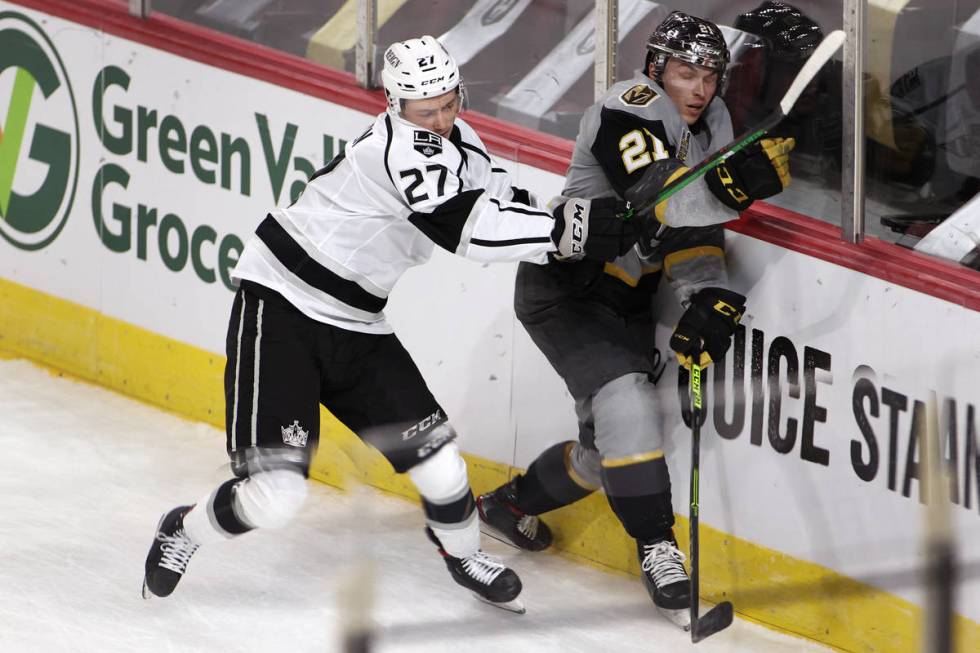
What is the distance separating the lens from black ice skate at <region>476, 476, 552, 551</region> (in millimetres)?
4027

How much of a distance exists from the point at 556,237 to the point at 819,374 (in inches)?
25.0

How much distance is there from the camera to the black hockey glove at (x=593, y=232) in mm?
3355

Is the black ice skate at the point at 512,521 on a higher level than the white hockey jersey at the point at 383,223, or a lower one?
lower

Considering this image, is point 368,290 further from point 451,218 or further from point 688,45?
point 688,45

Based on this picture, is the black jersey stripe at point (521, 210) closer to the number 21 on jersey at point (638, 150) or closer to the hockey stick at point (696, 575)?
the number 21 on jersey at point (638, 150)

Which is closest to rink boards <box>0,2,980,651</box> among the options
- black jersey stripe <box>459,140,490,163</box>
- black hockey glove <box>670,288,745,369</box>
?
black hockey glove <box>670,288,745,369</box>

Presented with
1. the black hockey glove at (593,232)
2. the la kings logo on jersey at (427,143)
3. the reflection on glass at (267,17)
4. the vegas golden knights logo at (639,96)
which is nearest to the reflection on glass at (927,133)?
the vegas golden knights logo at (639,96)

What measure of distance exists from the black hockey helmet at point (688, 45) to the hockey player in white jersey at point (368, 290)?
0.35 m

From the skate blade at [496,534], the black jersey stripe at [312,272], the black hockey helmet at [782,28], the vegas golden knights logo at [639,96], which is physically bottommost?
the skate blade at [496,534]

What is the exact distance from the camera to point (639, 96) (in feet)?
11.5

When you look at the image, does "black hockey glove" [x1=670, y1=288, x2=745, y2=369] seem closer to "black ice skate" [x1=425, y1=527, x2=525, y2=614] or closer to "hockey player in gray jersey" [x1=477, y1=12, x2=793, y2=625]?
"hockey player in gray jersey" [x1=477, y1=12, x2=793, y2=625]

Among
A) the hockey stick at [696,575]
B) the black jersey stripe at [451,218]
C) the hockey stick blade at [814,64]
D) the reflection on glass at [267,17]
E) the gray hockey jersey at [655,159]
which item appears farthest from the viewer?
the reflection on glass at [267,17]

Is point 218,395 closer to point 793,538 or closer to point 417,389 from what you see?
point 417,389

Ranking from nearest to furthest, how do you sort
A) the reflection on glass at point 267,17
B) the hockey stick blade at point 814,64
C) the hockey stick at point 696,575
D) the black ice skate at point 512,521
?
1. the hockey stick blade at point 814,64
2. the hockey stick at point 696,575
3. the black ice skate at point 512,521
4. the reflection on glass at point 267,17
